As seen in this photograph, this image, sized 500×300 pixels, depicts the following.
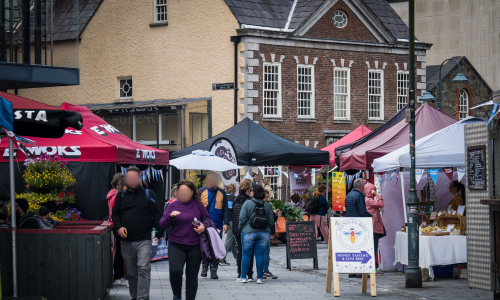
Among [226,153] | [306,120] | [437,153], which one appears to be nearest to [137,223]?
[437,153]

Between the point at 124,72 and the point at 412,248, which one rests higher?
the point at 124,72

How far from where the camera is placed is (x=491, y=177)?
34.2ft

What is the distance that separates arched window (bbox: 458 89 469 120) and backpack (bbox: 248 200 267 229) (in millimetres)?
29113

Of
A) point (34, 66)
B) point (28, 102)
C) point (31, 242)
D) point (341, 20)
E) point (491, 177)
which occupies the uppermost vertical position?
point (341, 20)

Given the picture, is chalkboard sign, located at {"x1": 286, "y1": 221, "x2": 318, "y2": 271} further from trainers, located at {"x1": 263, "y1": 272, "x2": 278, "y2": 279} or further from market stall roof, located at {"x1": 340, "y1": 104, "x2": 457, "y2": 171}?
market stall roof, located at {"x1": 340, "y1": 104, "x2": 457, "y2": 171}

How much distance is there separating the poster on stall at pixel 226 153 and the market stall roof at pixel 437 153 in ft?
17.2

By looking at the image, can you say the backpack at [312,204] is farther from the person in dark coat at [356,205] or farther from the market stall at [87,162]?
the person in dark coat at [356,205]

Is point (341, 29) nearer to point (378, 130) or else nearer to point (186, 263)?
point (378, 130)

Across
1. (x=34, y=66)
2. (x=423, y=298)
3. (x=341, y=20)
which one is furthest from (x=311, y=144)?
(x=423, y=298)

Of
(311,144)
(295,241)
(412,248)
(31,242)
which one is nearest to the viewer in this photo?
(31,242)

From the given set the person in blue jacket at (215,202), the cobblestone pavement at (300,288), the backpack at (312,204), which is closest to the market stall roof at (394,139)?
the backpack at (312,204)

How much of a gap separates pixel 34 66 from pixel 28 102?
6018mm

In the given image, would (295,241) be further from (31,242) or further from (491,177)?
(31,242)

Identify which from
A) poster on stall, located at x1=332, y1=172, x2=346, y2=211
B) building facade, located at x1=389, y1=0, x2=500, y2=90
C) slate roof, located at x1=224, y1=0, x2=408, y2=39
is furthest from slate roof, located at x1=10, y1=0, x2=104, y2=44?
building facade, located at x1=389, y1=0, x2=500, y2=90
